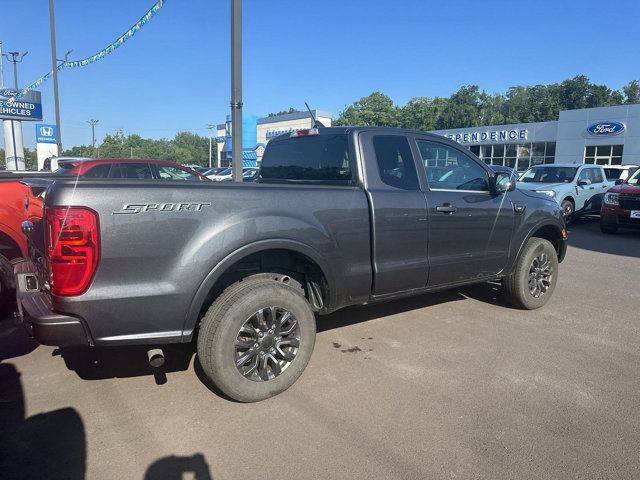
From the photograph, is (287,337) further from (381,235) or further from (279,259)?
(381,235)

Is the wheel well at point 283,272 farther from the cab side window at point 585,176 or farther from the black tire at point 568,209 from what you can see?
the cab side window at point 585,176

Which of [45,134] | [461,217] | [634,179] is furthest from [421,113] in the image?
[461,217]

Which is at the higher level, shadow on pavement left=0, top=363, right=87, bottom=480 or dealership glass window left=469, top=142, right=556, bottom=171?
dealership glass window left=469, top=142, right=556, bottom=171

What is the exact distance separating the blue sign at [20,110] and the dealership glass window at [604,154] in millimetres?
33136

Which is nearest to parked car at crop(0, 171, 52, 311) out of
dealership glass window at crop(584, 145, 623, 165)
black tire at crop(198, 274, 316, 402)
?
black tire at crop(198, 274, 316, 402)

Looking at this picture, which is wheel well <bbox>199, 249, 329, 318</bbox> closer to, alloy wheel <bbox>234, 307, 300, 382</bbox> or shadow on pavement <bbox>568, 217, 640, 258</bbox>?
alloy wheel <bbox>234, 307, 300, 382</bbox>

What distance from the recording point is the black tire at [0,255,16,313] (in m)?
4.36

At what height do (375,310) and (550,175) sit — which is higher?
(550,175)

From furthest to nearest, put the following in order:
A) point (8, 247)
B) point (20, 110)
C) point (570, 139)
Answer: point (570, 139)
point (20, 110)
point (8, 247)

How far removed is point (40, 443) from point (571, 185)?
13.1m

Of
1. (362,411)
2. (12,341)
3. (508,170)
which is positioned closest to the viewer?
(362,411)

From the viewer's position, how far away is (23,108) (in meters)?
22.2

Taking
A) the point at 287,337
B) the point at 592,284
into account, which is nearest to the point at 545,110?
the point at 592,284

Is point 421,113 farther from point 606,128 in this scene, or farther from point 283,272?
point 283,272
